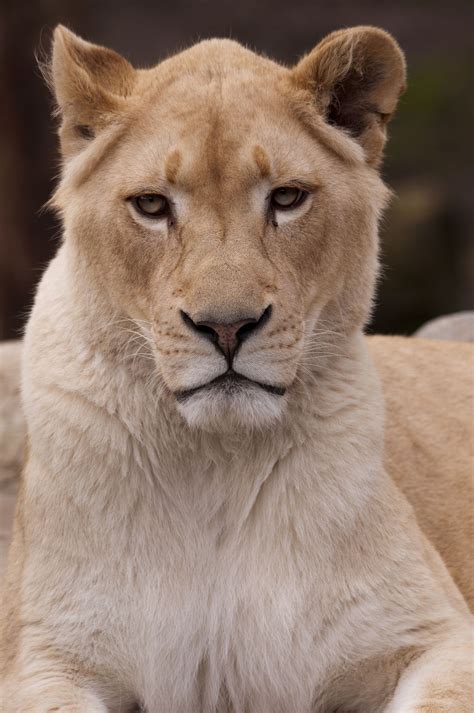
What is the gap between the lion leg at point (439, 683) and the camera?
3404 mm

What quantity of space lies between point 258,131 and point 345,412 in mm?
Result: 772

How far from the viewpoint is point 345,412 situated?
370 centimetres

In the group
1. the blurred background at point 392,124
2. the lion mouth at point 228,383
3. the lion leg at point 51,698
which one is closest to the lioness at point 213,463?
the lion leg at point 51,698

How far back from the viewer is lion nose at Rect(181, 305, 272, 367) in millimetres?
3133

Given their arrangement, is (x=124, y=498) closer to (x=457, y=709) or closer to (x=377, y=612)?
(x=377, y=612)

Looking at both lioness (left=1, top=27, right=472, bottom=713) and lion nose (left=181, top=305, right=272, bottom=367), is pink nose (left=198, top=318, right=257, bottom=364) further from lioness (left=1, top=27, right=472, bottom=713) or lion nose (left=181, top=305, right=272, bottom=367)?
lioness (left=1, top=27, right=472, bottom=713)

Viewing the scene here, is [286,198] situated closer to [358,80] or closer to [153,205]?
[153,205]

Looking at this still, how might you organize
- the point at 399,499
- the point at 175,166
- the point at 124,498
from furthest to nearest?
1. the point at 399,499
2. the point at 124,498
3. the point at 175,166

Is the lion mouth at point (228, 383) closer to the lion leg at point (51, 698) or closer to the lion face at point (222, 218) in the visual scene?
the lion face at point (222, 218)

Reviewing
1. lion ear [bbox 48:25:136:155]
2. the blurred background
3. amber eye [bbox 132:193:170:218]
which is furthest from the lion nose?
the blurred background

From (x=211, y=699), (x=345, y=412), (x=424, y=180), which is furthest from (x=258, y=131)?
(x=424, y=180)

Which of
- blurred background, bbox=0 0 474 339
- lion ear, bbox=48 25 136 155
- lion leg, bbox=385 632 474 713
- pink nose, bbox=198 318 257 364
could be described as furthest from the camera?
blurred background, bbox=0 0 474 339

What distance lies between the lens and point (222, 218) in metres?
3.36

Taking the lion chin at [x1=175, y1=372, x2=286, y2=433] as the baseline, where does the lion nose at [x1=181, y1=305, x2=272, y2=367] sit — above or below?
above
